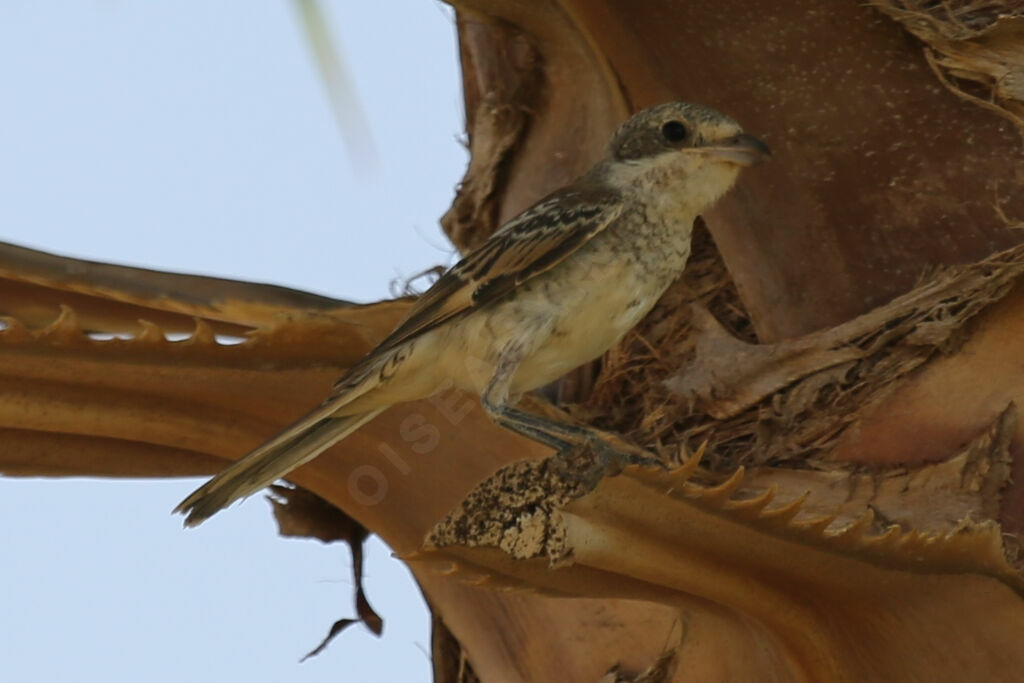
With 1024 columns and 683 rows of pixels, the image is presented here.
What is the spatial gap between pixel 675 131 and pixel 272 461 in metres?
1.23

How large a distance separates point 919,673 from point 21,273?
202cm

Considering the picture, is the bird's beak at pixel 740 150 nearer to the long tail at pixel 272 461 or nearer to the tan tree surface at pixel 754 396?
the tan tree surface at pixel 754 396

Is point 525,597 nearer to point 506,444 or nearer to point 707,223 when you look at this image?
point 506,444

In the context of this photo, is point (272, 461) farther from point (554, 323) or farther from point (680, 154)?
point (680, 154)

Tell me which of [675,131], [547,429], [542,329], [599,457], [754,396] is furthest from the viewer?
[675,131]

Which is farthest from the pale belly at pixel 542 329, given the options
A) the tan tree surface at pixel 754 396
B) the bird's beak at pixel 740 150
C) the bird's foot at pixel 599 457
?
the bird's foot at pixel 599 457

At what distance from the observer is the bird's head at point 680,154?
369 cm

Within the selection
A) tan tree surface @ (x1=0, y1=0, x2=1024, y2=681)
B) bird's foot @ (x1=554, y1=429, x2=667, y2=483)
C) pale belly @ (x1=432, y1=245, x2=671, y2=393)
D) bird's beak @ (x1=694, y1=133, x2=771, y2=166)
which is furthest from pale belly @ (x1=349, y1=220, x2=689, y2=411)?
bird's foot @ (x1=554, y1=429, x2=667, y2=483)

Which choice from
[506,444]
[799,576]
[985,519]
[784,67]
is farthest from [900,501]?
[784,67]

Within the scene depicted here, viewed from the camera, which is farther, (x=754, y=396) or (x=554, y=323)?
(x=754, y=396)

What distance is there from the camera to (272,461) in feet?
11.3

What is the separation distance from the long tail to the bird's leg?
0.29 m

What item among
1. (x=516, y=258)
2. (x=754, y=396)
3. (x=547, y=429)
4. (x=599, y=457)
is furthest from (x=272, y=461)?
(x=754, y=396)

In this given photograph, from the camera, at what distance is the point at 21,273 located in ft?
11.3
